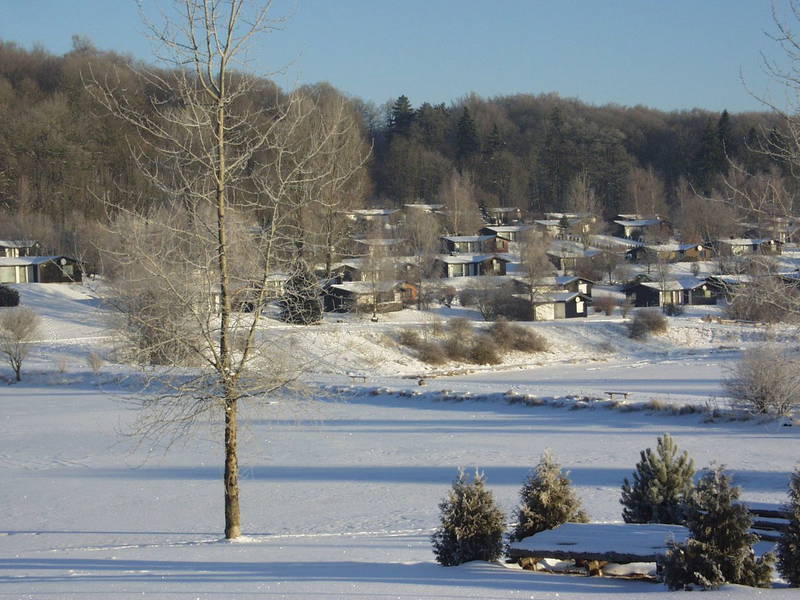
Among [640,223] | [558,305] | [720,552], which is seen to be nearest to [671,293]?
[558,305]

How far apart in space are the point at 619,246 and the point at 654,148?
4900 cm

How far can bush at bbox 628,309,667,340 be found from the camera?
2007 inches

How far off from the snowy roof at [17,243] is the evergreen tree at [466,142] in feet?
191

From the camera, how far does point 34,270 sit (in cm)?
6047

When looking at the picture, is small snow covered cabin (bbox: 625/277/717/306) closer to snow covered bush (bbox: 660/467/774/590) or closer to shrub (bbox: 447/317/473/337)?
shrub (bbox: 447/317/473/337)

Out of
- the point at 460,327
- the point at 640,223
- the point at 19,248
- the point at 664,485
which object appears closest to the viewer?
the point at 664,485

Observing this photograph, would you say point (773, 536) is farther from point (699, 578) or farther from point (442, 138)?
point (442, 138)

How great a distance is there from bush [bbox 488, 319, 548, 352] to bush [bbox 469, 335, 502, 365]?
74cm

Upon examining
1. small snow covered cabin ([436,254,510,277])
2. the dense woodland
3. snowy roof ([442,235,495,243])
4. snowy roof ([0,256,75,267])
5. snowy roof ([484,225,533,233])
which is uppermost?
the dense woodland

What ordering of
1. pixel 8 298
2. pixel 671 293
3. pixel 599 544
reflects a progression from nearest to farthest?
1. pixel 599 544
2. pixel 8 298
3. pixel 671 293

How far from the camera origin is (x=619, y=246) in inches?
3236

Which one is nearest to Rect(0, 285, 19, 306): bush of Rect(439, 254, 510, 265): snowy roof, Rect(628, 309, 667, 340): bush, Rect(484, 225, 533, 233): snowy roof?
Rect(439, 254, 510, 265): snowy roof

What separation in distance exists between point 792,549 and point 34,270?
200 feet

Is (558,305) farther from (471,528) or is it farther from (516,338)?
(471,528)
